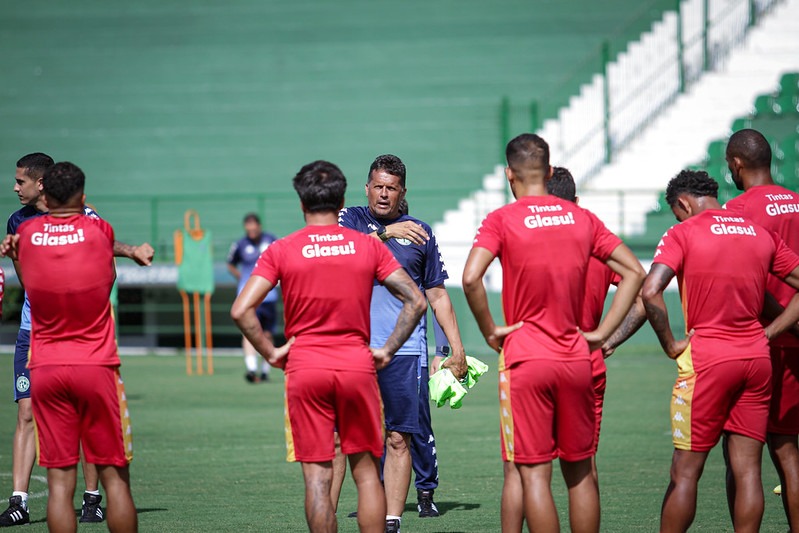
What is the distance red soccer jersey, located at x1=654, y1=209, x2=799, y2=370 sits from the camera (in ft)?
20.1

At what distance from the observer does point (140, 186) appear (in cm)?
2667

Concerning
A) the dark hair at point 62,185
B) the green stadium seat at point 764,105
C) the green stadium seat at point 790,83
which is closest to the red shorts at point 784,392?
the dark hair at point 62,185

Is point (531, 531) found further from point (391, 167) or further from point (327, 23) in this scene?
point (327, 23)

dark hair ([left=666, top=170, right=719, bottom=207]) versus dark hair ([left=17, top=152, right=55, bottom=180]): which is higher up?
dark hair ([left=17, top=152, right=55, bottom=180])

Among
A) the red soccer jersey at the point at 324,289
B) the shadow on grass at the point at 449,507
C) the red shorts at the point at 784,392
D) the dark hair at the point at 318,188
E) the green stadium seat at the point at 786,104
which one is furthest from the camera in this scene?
the green stadium seat at the point at 786,104

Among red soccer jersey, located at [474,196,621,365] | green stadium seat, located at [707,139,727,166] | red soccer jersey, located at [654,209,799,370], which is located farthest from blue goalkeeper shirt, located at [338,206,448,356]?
green stadium seat, located at [707,139,727,166]

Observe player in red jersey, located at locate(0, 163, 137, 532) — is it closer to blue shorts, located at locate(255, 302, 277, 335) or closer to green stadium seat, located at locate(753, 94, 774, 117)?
blue shorts, located at locate(255, 302, 277, 335)

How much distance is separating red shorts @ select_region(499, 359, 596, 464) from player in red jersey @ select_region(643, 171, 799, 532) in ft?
2.19

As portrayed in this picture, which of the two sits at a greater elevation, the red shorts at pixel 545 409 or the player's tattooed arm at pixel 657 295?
the player's tattooed arm at pixel 657 295

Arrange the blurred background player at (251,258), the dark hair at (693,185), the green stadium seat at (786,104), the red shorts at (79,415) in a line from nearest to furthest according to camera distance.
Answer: the red shorts at (79,415), the dark hair at (693,185), the blurred background player at (251,258), the green stadium seat at (786,104)

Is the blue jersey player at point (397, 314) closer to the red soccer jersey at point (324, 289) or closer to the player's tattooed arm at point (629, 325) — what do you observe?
the player's tattooed arm at point (629, 325)

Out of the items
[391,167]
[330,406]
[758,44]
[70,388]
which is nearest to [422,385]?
[391,167]

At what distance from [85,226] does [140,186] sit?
21057 millimetres

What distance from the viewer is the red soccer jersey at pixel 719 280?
6.12 m
